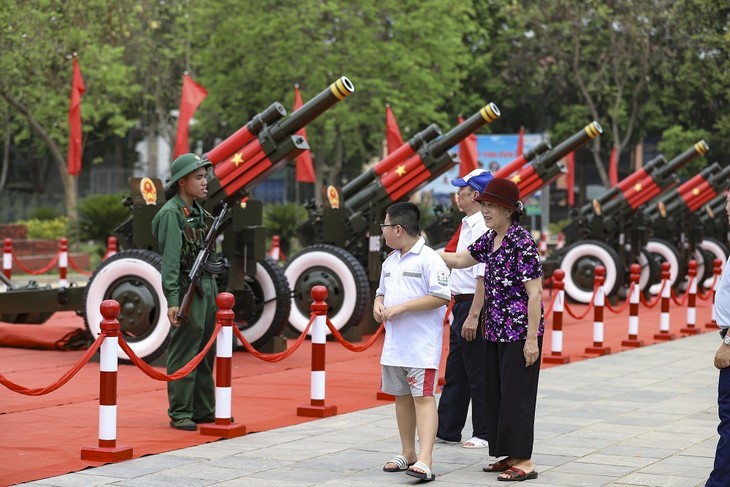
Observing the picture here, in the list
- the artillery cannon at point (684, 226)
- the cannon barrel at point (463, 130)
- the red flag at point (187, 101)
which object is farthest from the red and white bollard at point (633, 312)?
the red flag at point (187, 101)

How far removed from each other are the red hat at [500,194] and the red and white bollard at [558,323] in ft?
20.4

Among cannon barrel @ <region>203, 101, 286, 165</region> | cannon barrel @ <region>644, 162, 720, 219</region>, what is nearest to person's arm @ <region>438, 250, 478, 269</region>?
cannon barrel @ <region>203, 101, 286, 165</region>

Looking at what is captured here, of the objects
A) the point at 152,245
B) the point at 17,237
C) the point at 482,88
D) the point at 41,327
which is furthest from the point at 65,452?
the point at 482,88

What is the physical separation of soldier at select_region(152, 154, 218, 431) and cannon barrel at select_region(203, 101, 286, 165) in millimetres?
4165

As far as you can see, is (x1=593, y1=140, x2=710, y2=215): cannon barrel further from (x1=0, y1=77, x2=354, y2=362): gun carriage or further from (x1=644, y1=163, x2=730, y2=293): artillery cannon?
(x1=0, y1=77, x2=354, y2=362): gun carriage

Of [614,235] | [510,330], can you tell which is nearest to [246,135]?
[510,330]

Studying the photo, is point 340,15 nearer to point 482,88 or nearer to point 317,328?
point 482,88

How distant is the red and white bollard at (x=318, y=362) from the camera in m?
10.4

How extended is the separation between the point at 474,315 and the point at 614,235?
49.0ft

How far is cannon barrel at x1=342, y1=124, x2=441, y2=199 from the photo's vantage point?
17.3 meters

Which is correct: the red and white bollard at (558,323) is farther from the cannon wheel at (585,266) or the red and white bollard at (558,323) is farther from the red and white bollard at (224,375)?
the cannon wheel at (585,266)

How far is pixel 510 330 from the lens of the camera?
319 inches

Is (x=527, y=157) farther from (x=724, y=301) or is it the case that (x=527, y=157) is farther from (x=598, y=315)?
(x=724, y=301)

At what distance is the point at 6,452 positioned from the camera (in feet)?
27.8
